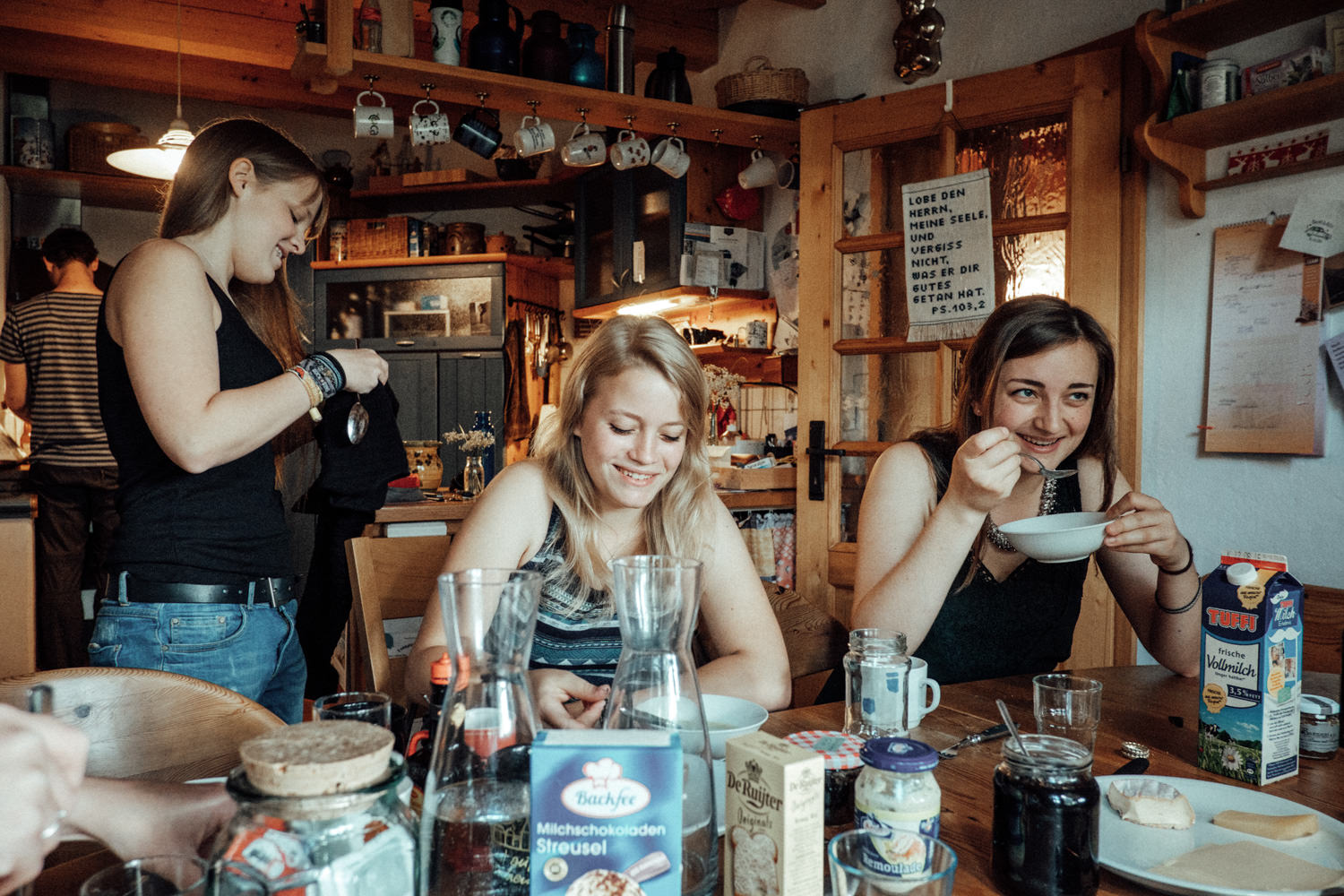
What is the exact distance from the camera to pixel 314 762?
1.63 feet

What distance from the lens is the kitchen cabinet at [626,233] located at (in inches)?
168

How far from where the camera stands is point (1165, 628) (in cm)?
145

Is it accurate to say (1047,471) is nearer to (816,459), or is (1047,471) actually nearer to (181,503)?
(181,503)

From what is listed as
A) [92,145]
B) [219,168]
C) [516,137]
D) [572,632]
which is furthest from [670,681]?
[92,145]

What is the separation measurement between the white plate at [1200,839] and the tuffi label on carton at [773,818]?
0.96 ft

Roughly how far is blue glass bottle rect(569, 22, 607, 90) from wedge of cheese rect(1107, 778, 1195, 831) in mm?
3078

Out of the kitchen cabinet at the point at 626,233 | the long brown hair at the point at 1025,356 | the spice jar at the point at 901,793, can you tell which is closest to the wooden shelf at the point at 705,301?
the kitchen cabinet at the point at 626,233

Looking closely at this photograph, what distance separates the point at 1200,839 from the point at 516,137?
10.2 ft

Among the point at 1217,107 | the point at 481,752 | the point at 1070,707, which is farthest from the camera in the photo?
the point at 1217,107

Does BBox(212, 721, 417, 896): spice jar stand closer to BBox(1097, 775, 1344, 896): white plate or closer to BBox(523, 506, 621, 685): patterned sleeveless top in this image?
BBox(1097, 775, 1344, 896): white plate

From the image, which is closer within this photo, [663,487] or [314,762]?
[314,762]

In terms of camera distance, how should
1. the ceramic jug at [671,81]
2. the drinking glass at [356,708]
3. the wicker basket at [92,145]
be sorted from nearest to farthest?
the drinking glass at [356,708] < the ceramic jug at [671,81] < the wicker basket at [92,145]

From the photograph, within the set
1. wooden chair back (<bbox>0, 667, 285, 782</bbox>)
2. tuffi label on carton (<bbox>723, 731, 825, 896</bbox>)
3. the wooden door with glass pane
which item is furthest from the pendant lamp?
tuffi label on carton (<bbox>723, 731, 825, 896</bbox>)

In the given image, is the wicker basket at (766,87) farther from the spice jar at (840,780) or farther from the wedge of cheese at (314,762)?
the wedge of cheese at (314,762)
